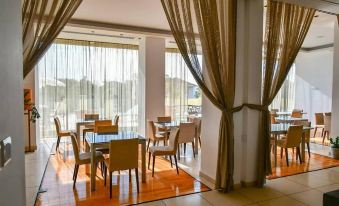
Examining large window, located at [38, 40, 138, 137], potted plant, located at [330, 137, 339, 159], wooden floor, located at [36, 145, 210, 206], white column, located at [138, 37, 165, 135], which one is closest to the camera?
wooden floor, located at [36, 145, 210, 206]

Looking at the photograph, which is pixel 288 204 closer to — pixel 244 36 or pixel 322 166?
pixel 322 166

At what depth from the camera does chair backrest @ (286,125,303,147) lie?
4695 millimetres

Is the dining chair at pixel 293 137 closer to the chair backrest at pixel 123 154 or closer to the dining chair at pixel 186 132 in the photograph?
the dining chair at pixel 186 132

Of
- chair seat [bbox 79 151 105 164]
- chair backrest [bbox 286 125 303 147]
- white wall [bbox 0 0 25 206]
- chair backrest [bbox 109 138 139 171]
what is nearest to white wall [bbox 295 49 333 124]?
chair backrest [bbox 286 125 303 147]

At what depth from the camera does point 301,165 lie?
486 centimetres

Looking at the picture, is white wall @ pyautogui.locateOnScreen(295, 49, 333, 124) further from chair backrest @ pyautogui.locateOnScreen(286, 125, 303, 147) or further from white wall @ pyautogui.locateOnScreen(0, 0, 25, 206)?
white wall @ pyautogui.locateOnScreen(0, 0, 25, 206)

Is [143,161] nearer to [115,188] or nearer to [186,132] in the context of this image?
[115,188]

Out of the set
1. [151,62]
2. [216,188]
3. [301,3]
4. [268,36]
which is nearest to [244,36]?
[268,36]

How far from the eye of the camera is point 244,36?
3723 mm

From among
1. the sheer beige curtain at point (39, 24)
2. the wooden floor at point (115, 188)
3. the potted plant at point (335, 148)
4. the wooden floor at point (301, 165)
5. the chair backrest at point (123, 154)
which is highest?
the sheer beige curtain at point (39, 24)

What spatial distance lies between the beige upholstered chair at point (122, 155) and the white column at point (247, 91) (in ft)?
4.21

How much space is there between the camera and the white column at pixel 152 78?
7320 millimetres

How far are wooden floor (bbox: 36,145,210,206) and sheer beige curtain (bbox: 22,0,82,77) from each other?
1.84m

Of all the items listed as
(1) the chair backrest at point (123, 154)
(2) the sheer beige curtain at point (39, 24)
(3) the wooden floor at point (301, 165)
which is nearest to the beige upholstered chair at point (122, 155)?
(1) the chair backrest at point (123, 154)
